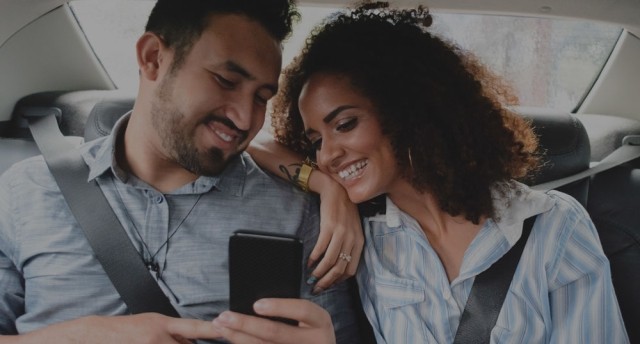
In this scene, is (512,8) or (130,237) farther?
(512,8)

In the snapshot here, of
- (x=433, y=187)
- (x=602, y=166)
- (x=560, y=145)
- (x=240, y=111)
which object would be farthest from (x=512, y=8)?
(x=240, y=111)

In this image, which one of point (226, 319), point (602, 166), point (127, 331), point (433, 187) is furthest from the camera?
point (602, 166)

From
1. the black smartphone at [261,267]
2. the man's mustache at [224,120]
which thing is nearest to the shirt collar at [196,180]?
the man's mustache at [224,120]

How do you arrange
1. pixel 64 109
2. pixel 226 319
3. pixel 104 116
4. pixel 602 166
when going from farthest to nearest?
pixel 64 109 → pixel 104 116 → pixel 602 166 → pixel 226 319

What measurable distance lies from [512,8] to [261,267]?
1540 mm

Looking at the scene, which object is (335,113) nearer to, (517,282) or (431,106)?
(431,106)

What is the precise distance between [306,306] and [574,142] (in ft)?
4.21

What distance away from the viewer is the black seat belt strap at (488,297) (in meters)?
1.29

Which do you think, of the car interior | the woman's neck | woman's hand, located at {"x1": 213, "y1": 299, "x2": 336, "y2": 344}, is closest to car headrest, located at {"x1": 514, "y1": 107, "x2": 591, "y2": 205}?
the car interior

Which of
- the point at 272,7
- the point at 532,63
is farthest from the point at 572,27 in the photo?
the point at 272,7

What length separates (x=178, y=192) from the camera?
136 centimetres

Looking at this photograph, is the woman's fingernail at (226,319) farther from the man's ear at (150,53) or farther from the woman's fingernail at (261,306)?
the man's ear at (150,53)

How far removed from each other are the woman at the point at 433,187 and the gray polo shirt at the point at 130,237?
19 cm

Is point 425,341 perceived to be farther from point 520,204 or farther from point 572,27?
point 572,27
